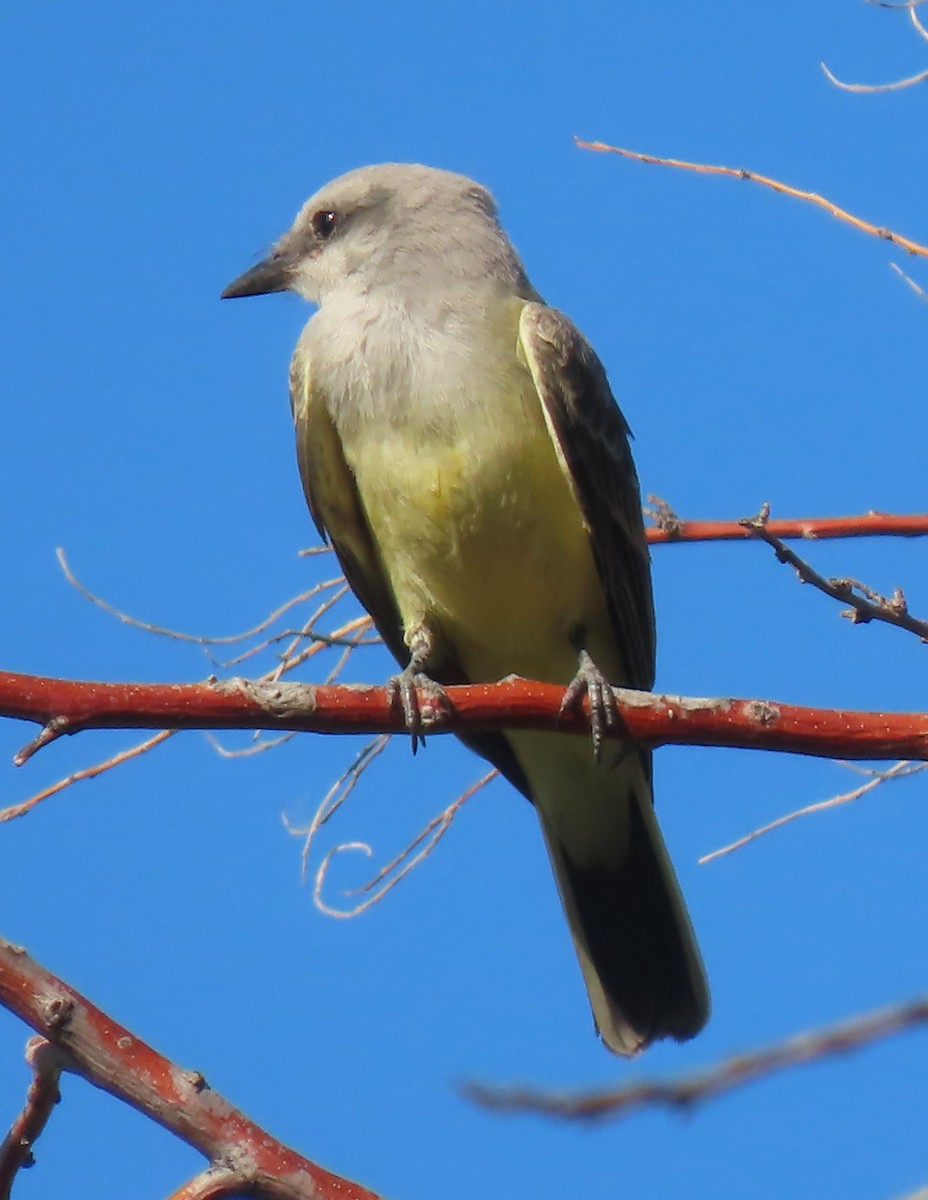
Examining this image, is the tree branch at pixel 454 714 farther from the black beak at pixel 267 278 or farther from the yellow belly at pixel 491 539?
the black beak at pixel 267 278

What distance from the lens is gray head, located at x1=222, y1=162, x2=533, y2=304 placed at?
5508 mm

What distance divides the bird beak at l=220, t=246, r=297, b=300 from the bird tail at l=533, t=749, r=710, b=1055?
2042 millimetres

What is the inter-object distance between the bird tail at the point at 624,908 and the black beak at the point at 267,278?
80.4 inches

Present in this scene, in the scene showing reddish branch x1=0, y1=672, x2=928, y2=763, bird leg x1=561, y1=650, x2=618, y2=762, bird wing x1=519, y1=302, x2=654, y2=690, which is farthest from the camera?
bird wing x1=519, y1=302, x2=654, y2=690

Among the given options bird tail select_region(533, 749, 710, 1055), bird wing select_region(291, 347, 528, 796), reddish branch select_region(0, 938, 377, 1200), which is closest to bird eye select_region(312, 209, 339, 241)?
bird wing select_region(291, 347, 528, 796)

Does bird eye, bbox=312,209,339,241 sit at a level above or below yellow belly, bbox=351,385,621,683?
above

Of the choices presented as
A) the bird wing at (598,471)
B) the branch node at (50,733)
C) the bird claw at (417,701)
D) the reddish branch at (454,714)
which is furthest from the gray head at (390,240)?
the branch node at (50,733)

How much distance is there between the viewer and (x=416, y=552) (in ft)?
16.4

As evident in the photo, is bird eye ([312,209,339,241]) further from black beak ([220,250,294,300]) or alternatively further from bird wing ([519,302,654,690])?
bird wing ([519,302,654,690])

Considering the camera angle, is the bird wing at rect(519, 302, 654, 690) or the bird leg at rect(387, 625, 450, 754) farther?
the bird wing at rect(519, 302, 654, 690)

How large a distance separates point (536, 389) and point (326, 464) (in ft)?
2.46

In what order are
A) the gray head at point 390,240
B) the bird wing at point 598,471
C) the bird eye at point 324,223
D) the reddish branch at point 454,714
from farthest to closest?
the bird eye at point 324,223, the gray head at point 390,240, the bird wing at point 598,471, the reddish branch at point 454,714

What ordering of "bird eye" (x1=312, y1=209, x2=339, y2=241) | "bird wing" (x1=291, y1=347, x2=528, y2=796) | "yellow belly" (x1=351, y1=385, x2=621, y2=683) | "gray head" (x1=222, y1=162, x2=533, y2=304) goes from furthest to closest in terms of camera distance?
"bird eye" (x1=312, y1=209, x2=339, y2=241), "gray head" (x1=222, y1=162, x2=533, y2=304), "bird wing" (x1=291, y1=347, x2=528, y2=796), "yellow belly" (x1=351, y1=385, x2=621, y2=683)

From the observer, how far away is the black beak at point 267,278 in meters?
5.90
